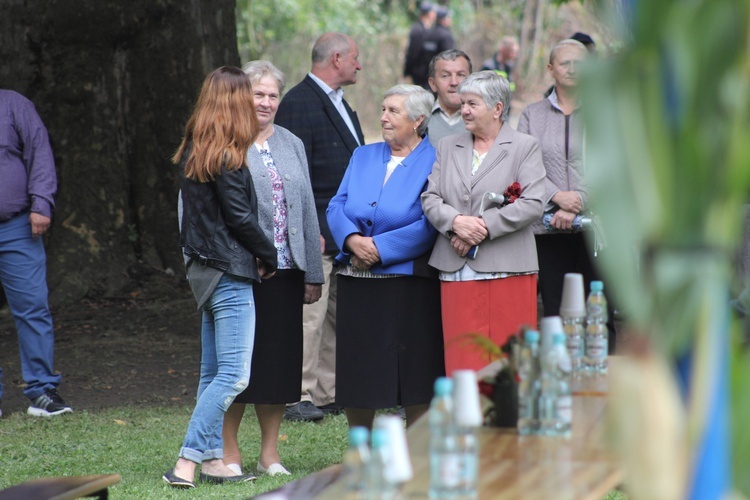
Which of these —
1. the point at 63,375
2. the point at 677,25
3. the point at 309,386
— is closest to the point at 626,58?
the point at 677,25

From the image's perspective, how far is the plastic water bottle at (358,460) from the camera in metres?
2.53

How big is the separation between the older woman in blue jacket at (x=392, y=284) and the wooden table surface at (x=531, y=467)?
1.98 meters

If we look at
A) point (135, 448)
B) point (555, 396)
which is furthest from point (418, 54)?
point (555, 396)

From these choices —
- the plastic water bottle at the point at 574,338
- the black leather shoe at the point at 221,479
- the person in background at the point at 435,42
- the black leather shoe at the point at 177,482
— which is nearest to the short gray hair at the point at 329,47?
the black leather shoe at the point at 221,479

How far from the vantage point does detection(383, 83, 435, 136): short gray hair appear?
5.76 metres

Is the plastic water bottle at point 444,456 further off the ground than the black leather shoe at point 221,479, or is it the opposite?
the plastic water bottle at point 444,456

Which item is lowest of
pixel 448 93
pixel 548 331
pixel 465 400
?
pixel 465 400

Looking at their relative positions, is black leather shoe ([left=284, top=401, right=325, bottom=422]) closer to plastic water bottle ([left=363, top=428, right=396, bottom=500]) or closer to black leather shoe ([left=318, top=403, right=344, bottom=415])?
black leather shoe ([left=318, top=403, right=344, bottom=415])

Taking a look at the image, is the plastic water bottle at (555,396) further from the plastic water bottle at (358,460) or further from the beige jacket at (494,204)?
the beige jacket at (494,204)

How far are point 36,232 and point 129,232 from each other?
2.90m

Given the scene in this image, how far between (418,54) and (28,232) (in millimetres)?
9338

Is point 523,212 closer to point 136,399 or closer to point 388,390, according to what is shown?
point 388,390

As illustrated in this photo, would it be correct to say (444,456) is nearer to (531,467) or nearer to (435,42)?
(531,467)

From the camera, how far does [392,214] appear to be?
18.8 feet
